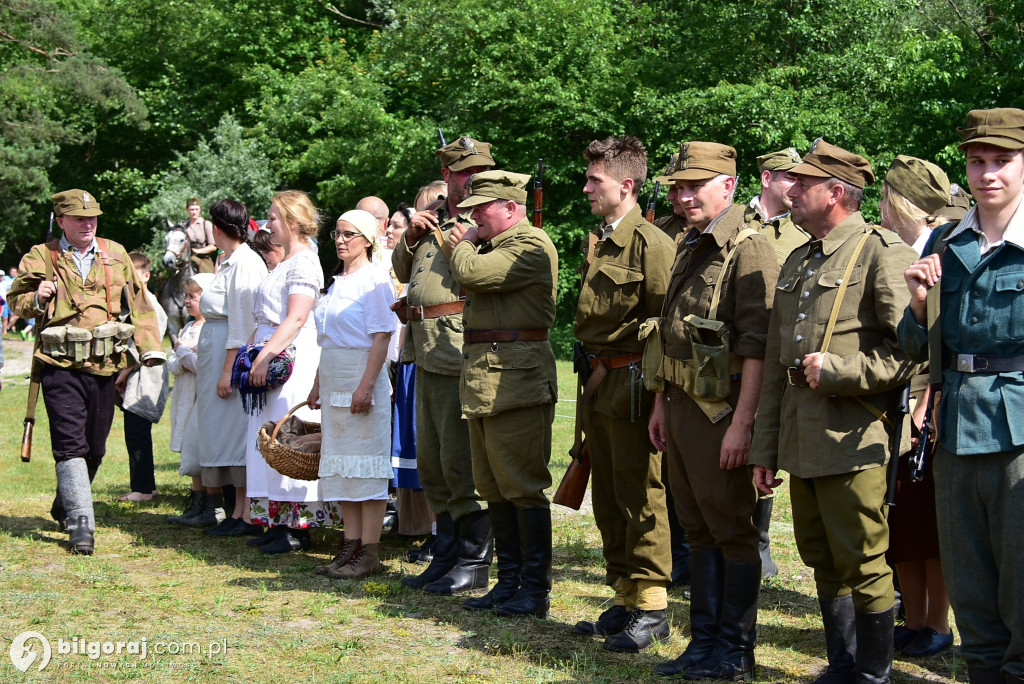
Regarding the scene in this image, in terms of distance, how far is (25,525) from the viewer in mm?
7738

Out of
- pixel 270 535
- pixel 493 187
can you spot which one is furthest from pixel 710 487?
pixel 270 535

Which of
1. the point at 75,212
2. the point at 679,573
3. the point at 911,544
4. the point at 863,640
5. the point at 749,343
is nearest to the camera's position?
the point at 863,640

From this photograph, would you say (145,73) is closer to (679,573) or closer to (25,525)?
(25,525)

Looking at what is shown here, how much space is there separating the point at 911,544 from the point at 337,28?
33.9 meters

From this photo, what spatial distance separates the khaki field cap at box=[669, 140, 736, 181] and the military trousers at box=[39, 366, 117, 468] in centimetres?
433

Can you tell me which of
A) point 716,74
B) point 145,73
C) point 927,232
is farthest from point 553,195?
→ point 927,232

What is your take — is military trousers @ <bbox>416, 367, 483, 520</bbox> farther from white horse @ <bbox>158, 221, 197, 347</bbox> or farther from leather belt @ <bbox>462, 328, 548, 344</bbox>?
white horse @ <bbox>158, 221, 197, 347</bbox>

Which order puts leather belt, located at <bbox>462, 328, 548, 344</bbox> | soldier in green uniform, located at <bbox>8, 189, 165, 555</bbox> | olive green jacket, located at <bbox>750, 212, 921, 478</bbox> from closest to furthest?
olive green jacket, located at <bbox>750, 212, 921, 478</bbox> < leather belt, located at <bbox>462, 328, 548, 344</bbox> < soldier in green uniform, located at <bbox>8, 189, 165, 555</bbox>

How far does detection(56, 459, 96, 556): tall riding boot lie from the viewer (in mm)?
6855

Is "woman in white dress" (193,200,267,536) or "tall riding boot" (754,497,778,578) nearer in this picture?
"tall riding boot" (754,497,778,578)

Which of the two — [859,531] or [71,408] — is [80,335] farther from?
[859,531]

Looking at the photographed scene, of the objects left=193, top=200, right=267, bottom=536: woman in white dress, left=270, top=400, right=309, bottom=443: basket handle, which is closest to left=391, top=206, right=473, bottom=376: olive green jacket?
left=270, top=400, right=309, bottom=443: basket handle

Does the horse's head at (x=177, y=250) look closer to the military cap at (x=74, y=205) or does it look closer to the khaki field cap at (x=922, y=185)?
the military cap at (x=74, y=205)

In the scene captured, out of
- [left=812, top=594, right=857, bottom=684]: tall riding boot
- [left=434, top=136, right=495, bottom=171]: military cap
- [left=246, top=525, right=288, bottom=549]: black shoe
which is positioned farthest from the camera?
[left=246, top=525, right=288, bottom=549]: black shoe
